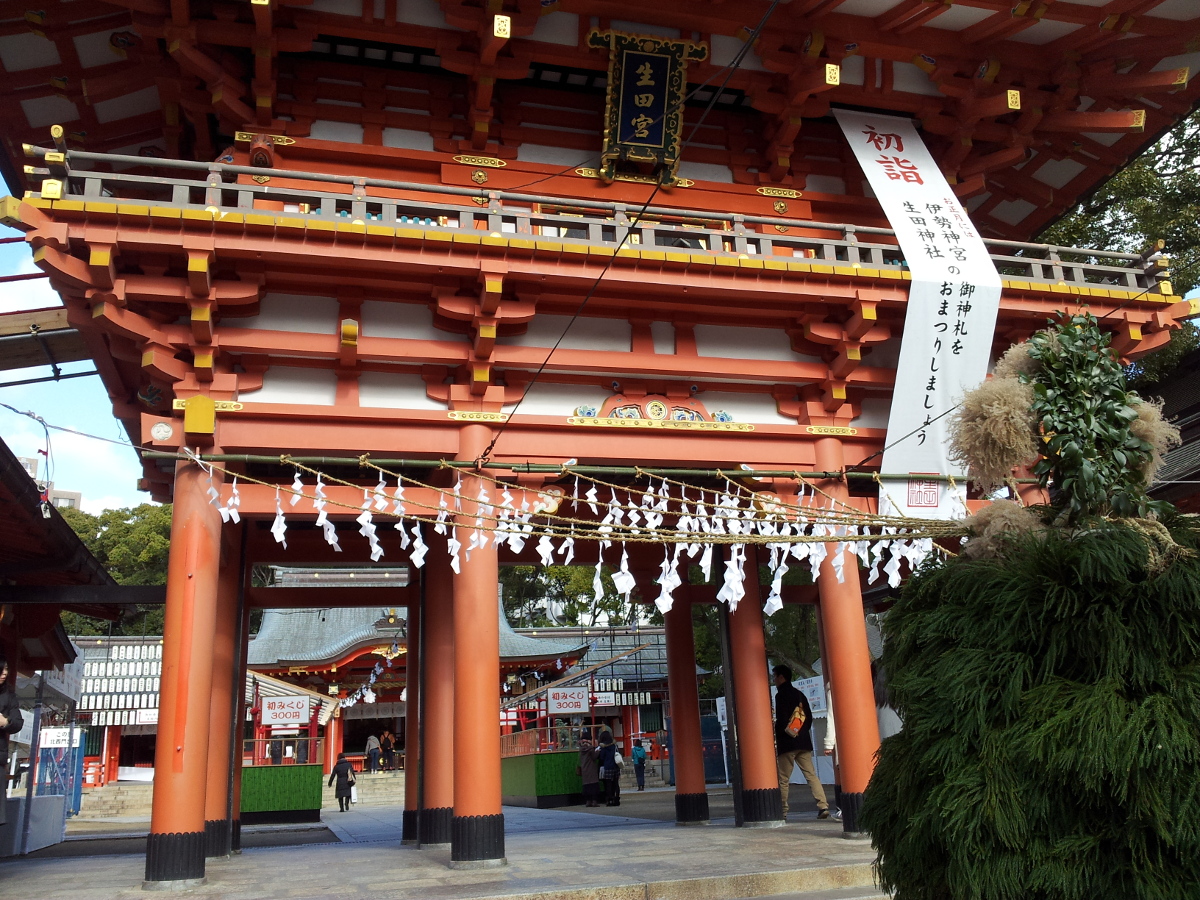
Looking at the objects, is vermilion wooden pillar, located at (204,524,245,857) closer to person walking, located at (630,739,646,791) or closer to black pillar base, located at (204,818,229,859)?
black pillar base, located at (204,818,229,859)

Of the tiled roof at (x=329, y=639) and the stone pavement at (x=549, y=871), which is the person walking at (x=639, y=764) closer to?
the tiled roof at (x=329, y=639)

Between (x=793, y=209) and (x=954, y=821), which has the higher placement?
(x=793, y=209)

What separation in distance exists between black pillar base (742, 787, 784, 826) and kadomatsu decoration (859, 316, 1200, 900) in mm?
7768

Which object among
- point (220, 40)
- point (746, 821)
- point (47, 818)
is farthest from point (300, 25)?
point (47, 818)

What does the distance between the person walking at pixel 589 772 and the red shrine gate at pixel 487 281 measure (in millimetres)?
8297

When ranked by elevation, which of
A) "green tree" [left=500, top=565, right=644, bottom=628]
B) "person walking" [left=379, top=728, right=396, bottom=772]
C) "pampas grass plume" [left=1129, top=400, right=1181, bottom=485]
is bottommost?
"person walking" [left=379, top=728, right=396, bottom=772]

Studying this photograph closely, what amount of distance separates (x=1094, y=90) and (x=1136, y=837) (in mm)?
11565

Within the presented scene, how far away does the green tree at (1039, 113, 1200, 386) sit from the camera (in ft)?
56.7

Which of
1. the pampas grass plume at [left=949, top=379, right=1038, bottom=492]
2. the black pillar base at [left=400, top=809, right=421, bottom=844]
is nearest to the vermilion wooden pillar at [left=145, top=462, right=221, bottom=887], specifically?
the black pillar base at [left=400, top=809, right=421, bottom=844]

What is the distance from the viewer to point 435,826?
11297 millimetres

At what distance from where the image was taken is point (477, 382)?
32.2ft

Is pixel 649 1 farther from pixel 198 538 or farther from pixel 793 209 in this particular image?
pixel 198 538

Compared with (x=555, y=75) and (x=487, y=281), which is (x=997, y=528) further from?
(x=555, y=75)

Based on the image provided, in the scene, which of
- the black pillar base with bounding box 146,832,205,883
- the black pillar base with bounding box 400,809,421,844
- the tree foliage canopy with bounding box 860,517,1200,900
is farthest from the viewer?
the black pillar base with bounding box 400,809,421,844
